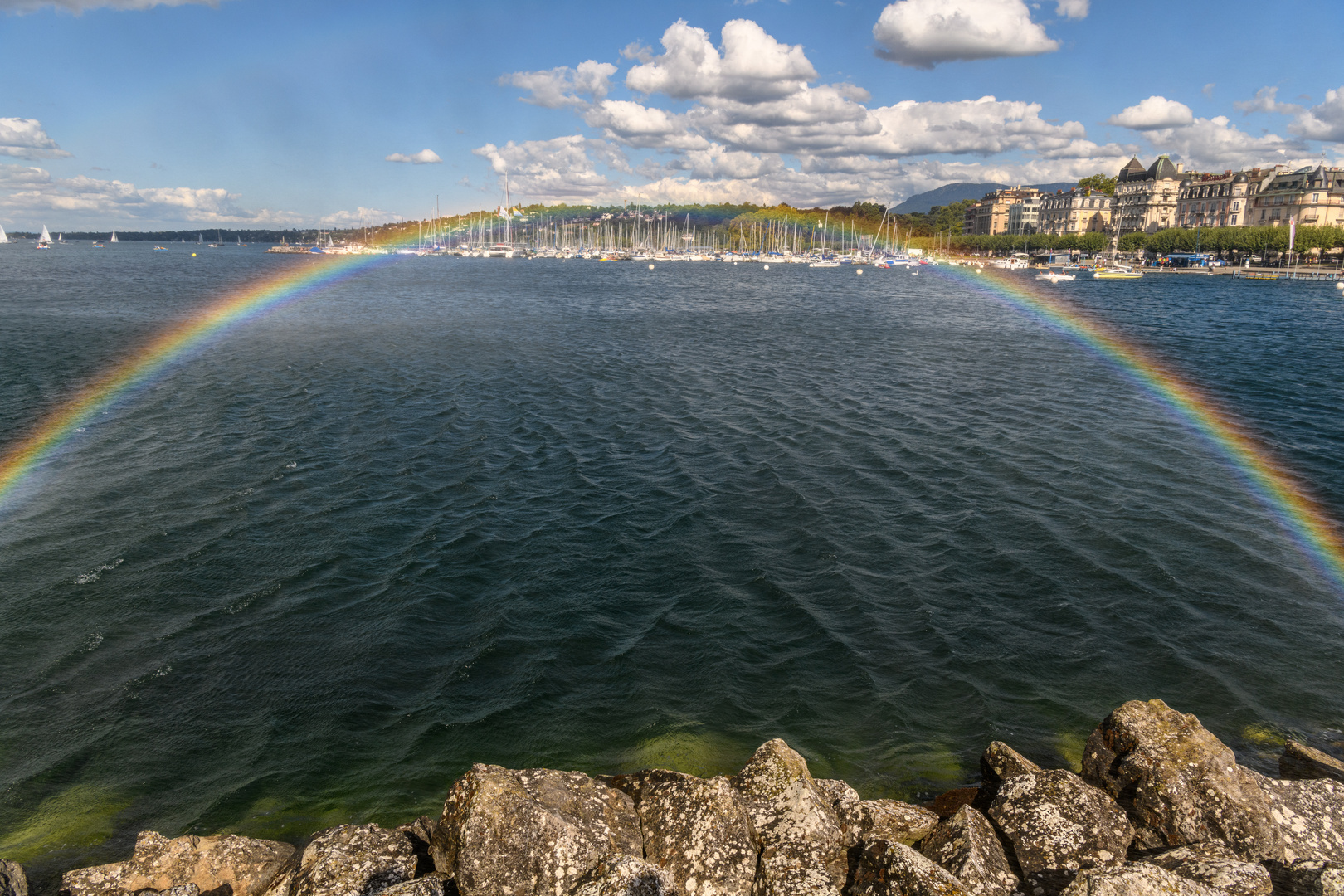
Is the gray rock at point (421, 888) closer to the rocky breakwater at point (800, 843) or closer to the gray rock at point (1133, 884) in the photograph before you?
the rocky breakwater at point (800, 843)

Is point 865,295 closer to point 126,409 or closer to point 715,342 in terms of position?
point 715,342

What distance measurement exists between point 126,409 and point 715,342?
3825 cm

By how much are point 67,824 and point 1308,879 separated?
14.4 meters

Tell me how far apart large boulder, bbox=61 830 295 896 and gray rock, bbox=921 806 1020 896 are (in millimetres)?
7091

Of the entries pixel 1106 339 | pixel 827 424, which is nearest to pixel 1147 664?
pixel 827 424

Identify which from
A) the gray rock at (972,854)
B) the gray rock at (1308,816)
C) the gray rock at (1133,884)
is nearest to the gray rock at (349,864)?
the gray rock at (972,854)

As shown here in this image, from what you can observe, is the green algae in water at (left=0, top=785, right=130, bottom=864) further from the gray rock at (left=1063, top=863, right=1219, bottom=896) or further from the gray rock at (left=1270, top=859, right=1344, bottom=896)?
the gray rock at (left=1270, top=859, right=1344, bottom=896)

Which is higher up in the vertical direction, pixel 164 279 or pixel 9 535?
pixel 164 279

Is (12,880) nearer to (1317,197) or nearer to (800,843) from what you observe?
(800,843)

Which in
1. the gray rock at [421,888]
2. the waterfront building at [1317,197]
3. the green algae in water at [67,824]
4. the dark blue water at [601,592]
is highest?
the waterfront building at [1317,197]

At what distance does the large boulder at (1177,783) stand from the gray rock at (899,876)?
333 centimetres

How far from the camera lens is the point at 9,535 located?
18734 mm

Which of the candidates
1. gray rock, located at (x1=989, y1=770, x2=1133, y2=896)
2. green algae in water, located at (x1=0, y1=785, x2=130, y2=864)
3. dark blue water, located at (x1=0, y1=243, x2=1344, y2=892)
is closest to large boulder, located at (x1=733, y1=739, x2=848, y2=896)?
gray rock, located at (x1=989, y1=770, x2=1133, y2=896)

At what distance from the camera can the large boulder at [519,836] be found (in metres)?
6.82
